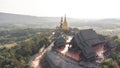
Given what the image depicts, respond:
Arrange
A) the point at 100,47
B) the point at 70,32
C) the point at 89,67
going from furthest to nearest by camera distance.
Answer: the point at 70,32 < the point at 100,47 < the point at 89,67

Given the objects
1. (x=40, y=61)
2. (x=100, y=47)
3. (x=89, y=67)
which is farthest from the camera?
(x=40, y=61)

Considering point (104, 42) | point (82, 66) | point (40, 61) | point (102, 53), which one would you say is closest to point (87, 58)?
point (82, 66)

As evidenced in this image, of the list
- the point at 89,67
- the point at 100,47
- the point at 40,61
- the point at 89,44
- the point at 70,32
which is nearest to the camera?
Answer: the point at 89,67

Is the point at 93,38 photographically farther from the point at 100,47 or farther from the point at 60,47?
the point at 60,47

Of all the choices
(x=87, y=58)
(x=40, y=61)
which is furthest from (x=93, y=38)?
(x=40, y=61)

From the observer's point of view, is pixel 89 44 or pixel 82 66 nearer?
pixel 82 66

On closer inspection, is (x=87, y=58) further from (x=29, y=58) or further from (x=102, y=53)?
(x=29, y=58)

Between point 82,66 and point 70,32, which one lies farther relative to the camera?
point 70,32

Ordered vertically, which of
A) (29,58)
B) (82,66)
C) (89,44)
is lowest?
(29,58)

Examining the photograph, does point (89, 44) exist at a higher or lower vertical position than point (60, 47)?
higher
